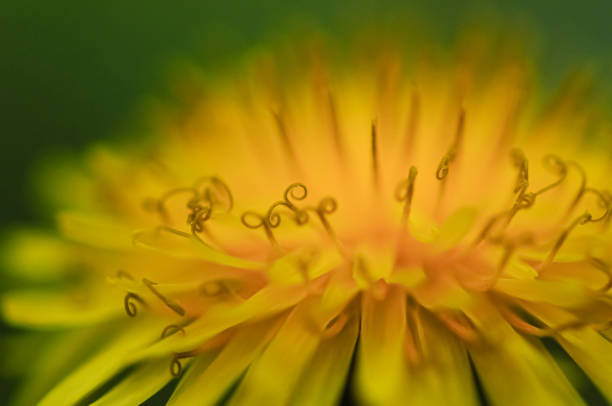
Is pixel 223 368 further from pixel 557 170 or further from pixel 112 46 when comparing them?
pixel 112 46

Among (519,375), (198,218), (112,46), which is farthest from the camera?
(112,46)

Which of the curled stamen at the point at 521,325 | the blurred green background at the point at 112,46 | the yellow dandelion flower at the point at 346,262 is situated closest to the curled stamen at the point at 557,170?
the yellow dandelion flower at the point at 346,262

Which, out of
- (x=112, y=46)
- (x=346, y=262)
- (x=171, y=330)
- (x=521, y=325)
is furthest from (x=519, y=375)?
(x=112, y=46)

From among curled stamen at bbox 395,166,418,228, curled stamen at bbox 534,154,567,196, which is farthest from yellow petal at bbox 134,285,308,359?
curled stamen at bbox 534,154,567,196

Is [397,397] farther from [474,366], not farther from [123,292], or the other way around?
[123,292]

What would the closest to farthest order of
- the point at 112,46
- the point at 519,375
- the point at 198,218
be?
the point at 519,375 → the point at 198,218 → the point at 112,46

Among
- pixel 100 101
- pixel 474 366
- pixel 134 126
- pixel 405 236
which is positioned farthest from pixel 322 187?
pixel 100 101

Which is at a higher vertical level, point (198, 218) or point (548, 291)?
point (198, 218)

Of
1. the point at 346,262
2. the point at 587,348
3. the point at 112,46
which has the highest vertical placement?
the point at 112,46
